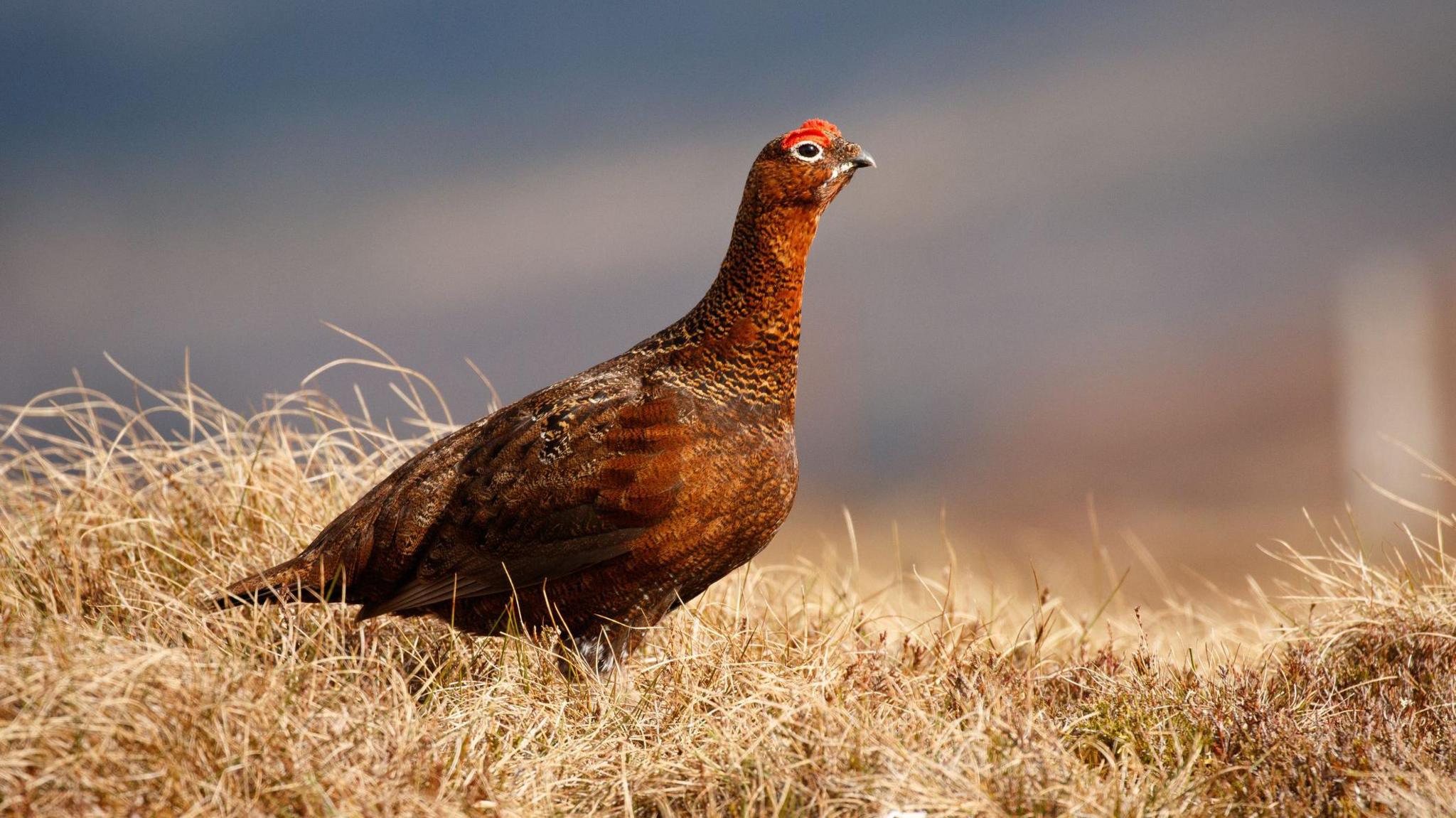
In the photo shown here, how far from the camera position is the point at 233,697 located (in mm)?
2938

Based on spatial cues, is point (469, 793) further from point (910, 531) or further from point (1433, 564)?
point (910, 531)

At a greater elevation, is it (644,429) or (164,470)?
(644,429)

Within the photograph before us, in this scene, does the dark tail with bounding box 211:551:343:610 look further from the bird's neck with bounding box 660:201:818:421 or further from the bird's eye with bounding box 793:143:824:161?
the bird's eye with bounding box 793:143:824:161

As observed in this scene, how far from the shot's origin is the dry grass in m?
2.87

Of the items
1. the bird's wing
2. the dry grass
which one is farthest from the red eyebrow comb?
the dry grass

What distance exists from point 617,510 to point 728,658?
2.07 ft

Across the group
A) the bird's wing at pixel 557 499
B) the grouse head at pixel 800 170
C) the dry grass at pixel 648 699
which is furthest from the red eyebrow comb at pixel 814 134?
the dry grass at pixel 648 699

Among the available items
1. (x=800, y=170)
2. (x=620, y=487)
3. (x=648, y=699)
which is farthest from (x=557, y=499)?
(x=800, y=170)

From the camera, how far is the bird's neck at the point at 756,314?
14.3 feet

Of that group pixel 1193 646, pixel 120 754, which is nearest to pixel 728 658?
pixel 120 754

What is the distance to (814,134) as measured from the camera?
15.0 feet

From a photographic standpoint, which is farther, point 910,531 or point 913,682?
point 910,531

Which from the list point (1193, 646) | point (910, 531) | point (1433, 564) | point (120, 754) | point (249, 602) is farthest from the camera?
point (910, 531)

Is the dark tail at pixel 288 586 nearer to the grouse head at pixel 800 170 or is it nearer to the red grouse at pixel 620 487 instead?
the red grouse at pixel 620 487
